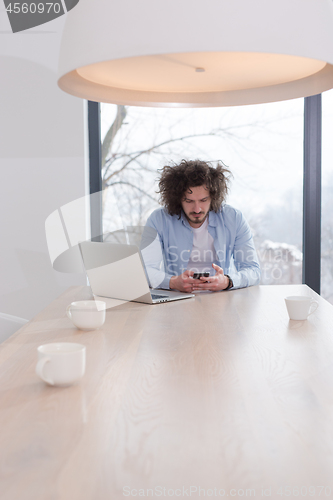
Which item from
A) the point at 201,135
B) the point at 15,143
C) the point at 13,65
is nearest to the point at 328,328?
the point at 201,135

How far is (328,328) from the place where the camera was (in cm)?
144

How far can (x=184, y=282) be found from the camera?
83.0 inches

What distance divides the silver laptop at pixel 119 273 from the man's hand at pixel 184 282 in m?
0.10

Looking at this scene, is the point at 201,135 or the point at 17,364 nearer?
the point at 17,364

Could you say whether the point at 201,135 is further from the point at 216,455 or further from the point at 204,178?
the point at 216,455

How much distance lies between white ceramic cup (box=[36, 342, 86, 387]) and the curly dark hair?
1.73m

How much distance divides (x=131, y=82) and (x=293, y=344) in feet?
2.82

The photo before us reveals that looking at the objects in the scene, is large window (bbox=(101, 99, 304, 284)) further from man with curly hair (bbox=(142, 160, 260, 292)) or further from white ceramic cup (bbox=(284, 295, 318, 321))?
white ceramic cup (bbox=(284, 295, 318, 321))

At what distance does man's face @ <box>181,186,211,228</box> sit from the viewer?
254 cm

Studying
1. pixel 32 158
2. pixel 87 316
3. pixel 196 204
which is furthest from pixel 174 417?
pixel 32 158

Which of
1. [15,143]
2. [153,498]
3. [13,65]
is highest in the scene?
[13,65]

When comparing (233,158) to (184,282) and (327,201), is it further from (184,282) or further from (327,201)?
(184,282)

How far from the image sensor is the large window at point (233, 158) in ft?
10.6

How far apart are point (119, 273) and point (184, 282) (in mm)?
408
